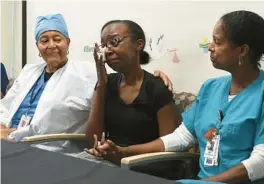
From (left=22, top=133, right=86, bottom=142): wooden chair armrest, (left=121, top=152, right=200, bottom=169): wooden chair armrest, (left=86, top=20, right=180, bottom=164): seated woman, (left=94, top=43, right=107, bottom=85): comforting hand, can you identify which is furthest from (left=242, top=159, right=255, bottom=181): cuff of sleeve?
(left=22, top=133, right=86, bottom=142): wooden chair armrest

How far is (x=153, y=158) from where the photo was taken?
168cm

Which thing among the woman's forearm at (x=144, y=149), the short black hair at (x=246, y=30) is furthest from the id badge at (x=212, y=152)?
the short black hair at (x=246, y=30)

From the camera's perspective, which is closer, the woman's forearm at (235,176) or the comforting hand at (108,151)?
the woman's forearm at (235,176)

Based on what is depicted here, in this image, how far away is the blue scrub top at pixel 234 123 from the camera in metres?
1.54

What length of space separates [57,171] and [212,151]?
2.45ft

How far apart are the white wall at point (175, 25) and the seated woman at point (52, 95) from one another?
0.41 meters

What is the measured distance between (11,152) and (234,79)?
0.95 meters

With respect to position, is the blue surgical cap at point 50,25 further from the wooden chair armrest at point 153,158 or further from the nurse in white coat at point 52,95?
the wooden chair armrest at point 153,158

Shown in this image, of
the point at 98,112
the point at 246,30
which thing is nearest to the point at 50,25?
the point at 98,112

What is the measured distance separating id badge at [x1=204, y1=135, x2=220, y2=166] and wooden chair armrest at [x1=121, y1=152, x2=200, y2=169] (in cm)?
18

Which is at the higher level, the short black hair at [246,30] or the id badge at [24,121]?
the short black hair at [246,30]

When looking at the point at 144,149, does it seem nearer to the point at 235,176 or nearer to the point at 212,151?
the point at 212,151

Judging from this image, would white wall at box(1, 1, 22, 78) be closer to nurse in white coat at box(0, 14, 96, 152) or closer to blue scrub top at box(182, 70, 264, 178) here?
nurse in white coat at box(0, 14, 96, 152)

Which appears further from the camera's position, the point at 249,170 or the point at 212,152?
the point at 212,152
